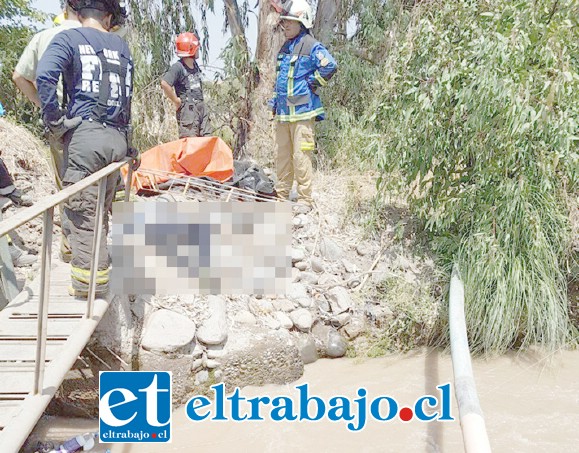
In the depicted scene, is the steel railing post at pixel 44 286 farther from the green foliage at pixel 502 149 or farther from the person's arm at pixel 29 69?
the green foliage at pixel 502 149

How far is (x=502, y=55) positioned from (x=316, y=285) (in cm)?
213

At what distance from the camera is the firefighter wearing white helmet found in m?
4.70

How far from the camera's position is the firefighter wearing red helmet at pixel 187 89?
589cm

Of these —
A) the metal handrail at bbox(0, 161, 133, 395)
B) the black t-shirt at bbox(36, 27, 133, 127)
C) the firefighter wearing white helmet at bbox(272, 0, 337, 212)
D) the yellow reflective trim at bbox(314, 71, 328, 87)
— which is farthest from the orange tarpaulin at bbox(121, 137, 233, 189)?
the metal handrail at bbox(0, 161, 133, 395)

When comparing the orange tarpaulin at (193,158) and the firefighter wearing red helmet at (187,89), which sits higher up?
the firefighter wearing red helmet at (187,89)

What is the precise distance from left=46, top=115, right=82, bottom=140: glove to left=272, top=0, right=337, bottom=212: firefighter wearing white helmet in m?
2.18

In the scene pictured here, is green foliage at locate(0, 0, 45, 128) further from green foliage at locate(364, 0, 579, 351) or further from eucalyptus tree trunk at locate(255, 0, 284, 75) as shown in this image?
green foliage at locate(364, 0, 579, 351)

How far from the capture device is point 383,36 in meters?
7.30

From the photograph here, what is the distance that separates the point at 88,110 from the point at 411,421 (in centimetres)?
259

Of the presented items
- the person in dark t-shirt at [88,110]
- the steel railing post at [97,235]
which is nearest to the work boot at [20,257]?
the person in dark t-shirt at [88,110]

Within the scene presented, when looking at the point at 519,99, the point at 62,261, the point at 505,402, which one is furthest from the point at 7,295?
the point at 519,99

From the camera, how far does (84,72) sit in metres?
3.05

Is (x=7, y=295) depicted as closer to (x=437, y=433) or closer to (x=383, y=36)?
(x=437, y=433)

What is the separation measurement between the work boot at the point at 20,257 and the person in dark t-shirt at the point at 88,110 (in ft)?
3.73
